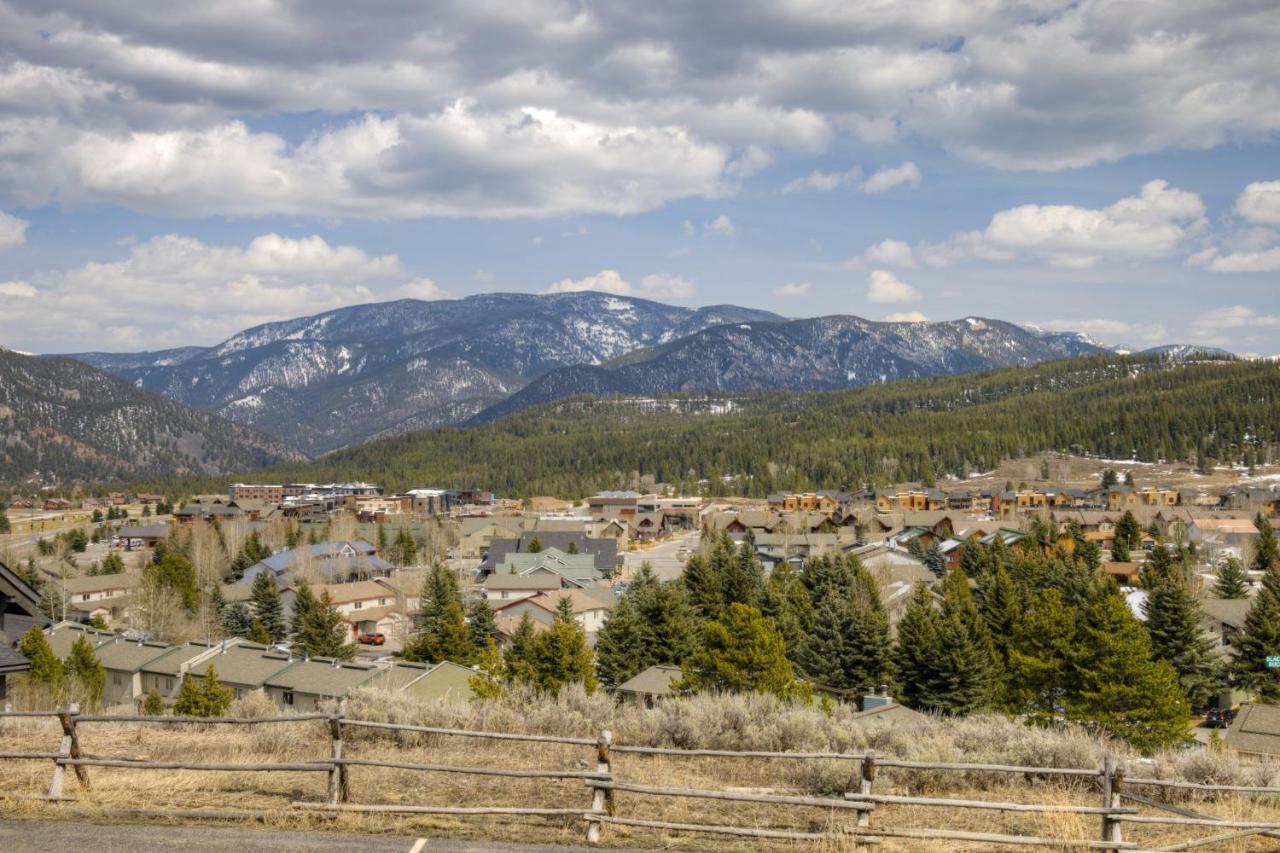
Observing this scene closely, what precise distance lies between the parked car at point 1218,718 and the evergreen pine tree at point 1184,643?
24.9 inches

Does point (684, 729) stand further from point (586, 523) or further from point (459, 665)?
point (586, 523)

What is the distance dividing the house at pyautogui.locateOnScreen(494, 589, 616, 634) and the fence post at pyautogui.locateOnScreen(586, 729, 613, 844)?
1926 inches

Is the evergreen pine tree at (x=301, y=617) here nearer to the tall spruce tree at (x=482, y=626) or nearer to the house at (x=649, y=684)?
the tall spruce tree at (x=482, y=626)

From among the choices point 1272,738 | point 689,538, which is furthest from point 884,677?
point 689,538

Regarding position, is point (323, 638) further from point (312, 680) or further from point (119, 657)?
point (119, 657)

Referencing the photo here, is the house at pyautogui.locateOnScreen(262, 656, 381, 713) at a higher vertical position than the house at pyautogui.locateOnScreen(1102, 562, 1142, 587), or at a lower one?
lower

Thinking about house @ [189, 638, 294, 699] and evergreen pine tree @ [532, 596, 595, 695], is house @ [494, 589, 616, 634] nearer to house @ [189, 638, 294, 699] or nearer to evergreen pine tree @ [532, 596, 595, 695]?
house @ [189, 638, 294, 699]

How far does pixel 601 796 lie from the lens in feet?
31.7

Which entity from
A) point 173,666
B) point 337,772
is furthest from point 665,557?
point 337,772

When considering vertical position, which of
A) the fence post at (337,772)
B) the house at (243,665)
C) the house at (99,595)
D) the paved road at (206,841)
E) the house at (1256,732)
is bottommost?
the house at (99,595)

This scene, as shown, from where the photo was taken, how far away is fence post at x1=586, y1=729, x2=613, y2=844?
9406 millimetres

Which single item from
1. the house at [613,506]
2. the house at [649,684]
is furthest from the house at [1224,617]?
the house at [613,506]

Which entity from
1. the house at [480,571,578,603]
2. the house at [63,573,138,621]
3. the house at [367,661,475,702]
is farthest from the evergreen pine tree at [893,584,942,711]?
the house at [63,573,138,621]

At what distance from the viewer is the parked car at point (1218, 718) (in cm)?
3850
